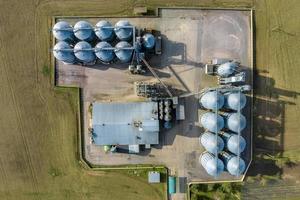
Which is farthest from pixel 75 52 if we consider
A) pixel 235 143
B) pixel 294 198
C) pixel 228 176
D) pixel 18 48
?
pixel 294 198

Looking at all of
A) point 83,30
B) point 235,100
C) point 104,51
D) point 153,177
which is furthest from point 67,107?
point 235,100

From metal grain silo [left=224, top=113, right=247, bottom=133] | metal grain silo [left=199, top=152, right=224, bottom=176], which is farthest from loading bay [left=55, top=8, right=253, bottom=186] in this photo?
metal grain silo [left=224, top=113, right=247, bottom=133]

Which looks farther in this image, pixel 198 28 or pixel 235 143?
pixel 198 28

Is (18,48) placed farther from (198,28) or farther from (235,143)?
(235,143)

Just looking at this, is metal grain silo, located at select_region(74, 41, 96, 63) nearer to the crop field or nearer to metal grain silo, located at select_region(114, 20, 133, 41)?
metal grain silo, located at select_region(114, 20, 133, 41)

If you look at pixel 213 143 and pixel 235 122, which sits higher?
pixel 235 122

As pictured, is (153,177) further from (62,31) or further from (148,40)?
(62,31)

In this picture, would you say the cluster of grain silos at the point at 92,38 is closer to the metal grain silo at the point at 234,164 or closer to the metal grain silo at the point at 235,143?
the metal grain silo at the point at 235,143
